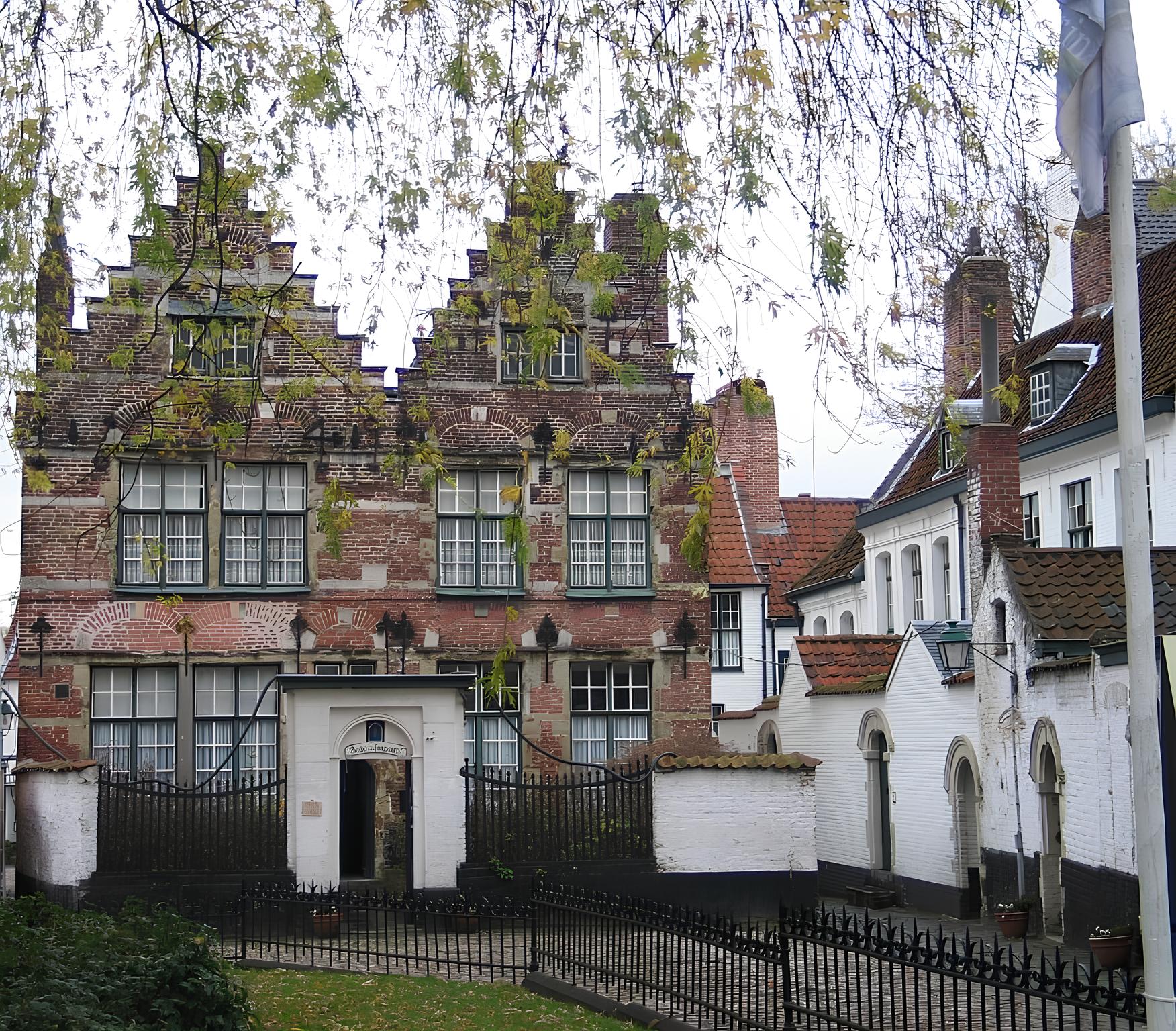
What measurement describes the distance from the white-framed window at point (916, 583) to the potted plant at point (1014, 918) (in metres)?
13.6

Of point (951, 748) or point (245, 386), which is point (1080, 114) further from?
point (951, 748)

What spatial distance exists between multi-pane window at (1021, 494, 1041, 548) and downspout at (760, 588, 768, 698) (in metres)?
13.0

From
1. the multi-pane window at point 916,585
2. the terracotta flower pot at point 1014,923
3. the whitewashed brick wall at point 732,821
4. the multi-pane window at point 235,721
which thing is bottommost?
the terracotta flower pot at point 1014,923

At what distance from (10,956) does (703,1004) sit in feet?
16.1

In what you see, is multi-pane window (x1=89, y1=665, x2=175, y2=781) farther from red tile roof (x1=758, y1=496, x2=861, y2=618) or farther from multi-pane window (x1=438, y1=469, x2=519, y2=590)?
red tile roof (x1=758, y1=496, x2=861, y2=618)

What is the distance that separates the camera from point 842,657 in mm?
27812

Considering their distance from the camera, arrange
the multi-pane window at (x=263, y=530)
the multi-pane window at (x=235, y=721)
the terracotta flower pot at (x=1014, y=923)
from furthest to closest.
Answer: the multi-pane window at (x=263, y=530)
the multi-pane window at (x=235, y=721)
the terracotta flower pot at (x=1014, y=923)

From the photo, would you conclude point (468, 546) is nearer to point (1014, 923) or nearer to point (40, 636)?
point (40, 636)

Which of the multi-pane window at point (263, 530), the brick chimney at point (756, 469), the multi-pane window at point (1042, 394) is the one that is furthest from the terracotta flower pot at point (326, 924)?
the brick chimney at point (756, 469)

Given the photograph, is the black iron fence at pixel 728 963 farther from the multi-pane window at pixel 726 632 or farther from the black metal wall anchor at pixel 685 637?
the multi-pane window at pixel 726 632

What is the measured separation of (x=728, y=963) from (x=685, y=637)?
46.3 ft

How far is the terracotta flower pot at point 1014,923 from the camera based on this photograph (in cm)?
1947

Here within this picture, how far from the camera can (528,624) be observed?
83.1 feet

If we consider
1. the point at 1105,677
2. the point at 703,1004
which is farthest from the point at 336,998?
the point at 1105,677
